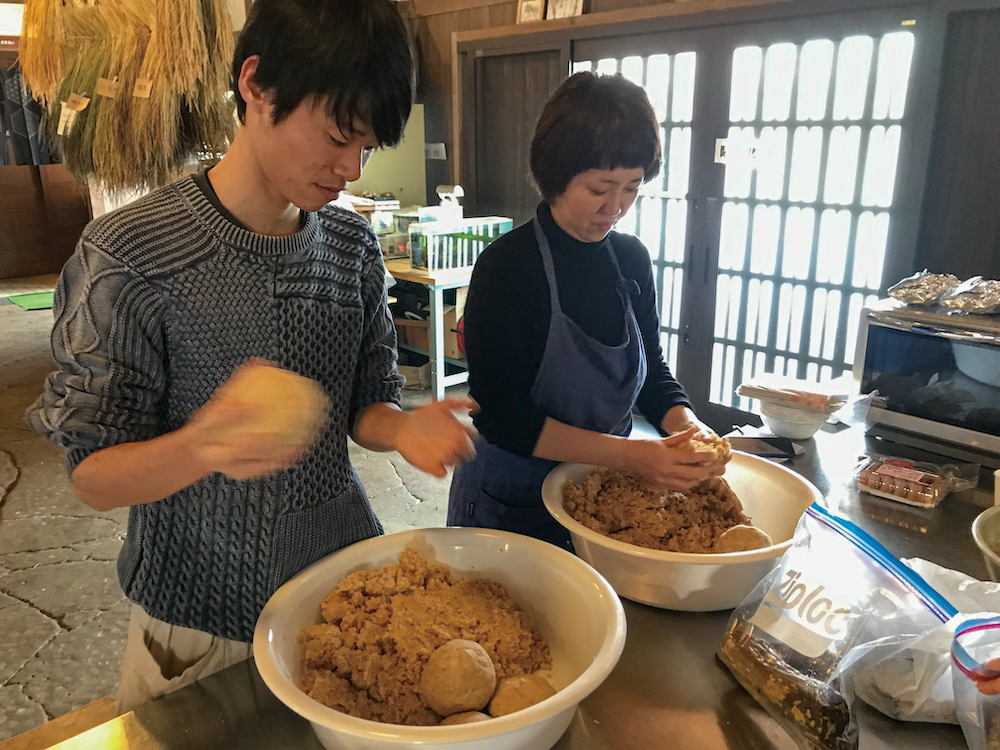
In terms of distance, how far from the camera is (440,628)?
2.59 feet

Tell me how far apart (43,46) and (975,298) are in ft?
11.2

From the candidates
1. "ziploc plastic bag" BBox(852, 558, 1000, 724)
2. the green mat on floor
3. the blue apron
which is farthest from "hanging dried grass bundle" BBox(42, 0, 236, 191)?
the green mat on floor

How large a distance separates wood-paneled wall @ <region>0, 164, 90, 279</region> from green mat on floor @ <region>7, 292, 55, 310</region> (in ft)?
2.95

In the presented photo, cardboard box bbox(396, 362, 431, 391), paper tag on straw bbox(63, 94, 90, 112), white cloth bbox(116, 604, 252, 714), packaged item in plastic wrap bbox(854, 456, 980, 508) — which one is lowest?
cardboard box bbox(396, 362, 431, 391)

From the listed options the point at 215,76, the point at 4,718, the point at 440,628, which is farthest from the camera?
the point at 215,76

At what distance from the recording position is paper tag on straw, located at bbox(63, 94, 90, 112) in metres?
2.87

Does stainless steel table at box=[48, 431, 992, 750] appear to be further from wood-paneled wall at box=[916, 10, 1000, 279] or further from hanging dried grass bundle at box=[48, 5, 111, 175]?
hanging dried grass bundle at box=[48, 5, 111, 175]

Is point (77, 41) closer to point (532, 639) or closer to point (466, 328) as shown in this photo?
point (466, 328)

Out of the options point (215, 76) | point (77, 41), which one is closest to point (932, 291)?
point (215, 76)

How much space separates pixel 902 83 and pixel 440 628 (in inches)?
108

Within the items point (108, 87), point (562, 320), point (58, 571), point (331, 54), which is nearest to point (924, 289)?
point (562, 320)

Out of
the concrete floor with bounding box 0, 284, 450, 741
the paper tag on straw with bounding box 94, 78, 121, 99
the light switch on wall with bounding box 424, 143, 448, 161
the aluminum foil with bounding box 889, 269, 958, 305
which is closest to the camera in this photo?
the aluminum foil with bounding box 889, 269, 958, 305

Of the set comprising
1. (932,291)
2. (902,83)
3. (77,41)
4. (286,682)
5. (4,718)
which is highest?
(77,41)

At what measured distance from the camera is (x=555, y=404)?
4.30 ft
